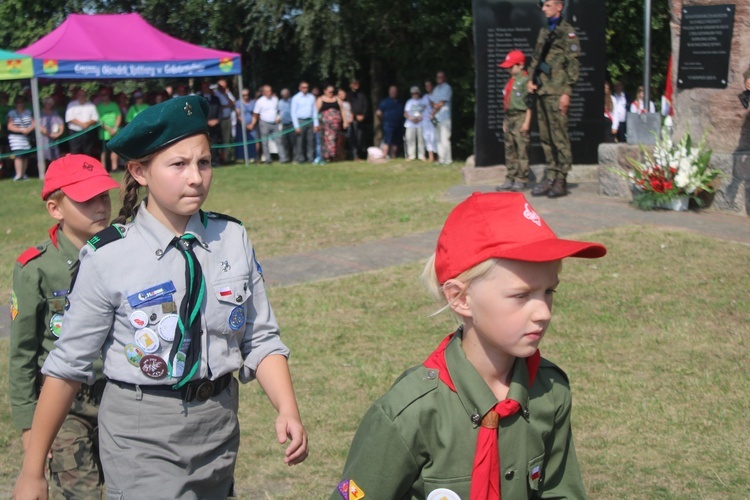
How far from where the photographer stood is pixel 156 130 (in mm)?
2787

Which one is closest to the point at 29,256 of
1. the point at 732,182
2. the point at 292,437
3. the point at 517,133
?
the point at 292,437

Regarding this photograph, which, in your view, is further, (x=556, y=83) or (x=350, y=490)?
(x=556, y=83)

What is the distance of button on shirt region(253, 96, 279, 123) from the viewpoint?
22297mm

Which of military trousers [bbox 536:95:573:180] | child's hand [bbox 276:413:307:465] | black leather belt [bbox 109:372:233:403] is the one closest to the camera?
child's hand [bbox 276:413:307:465]

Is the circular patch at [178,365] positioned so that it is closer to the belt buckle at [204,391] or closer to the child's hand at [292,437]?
the belt buckle at [204,391]

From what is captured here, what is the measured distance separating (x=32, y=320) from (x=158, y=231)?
0.94 m

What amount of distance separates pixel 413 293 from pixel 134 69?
43.5ft

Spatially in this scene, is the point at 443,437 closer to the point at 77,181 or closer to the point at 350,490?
the point at 350,490

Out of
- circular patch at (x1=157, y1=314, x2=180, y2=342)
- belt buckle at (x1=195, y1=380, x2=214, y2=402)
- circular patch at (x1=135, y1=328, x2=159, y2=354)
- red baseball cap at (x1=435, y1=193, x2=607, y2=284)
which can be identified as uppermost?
red baseball cap at (x1=435, y1=193, x2=607, y2=284)

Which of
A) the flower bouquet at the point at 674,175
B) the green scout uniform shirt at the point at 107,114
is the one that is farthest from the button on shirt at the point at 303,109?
the flower bouquet at the point at 674,175

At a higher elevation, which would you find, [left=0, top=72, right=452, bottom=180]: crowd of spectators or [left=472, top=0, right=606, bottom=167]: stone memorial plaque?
[left=472, top=0, right=606, bottom=167]: stone memorial plaque

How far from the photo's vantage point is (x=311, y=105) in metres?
21.9

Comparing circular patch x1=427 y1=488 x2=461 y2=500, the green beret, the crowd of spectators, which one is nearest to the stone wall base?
the green beret

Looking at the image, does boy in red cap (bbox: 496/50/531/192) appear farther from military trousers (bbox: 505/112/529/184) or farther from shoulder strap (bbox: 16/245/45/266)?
shoulder strap (bbox: 16/245/45/266)
